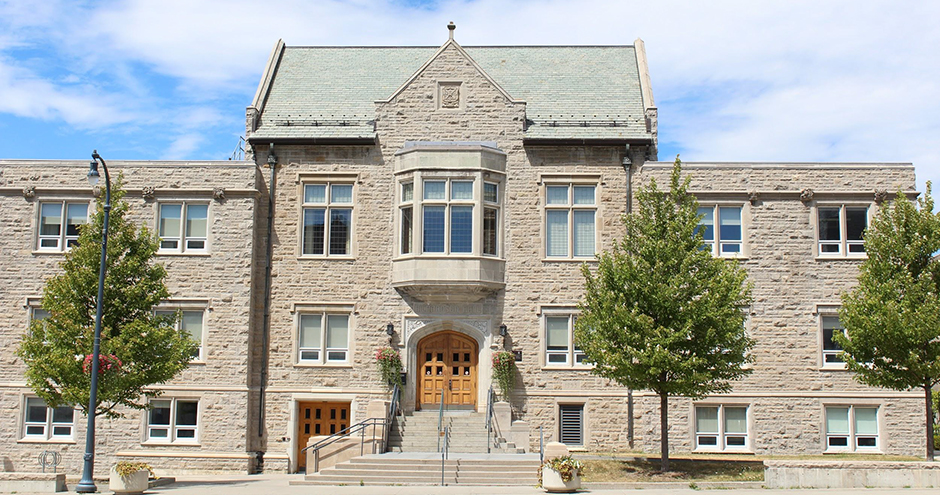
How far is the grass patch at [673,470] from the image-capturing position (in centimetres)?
2064

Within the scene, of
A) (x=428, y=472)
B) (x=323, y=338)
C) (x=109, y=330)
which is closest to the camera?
(x=428, y=472)

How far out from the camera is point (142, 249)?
71.9ft

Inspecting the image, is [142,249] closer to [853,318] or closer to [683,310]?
[683,310]

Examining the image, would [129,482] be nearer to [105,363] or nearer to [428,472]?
[105,363]

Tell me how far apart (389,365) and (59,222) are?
10.5 metres

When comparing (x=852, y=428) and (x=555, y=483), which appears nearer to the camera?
(x=555, y=483)

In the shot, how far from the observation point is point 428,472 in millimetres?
20547

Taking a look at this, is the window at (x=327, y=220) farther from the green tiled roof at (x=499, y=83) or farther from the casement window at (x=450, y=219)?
the casement window at (x=450, y=219)

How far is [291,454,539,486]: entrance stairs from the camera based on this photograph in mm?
20312

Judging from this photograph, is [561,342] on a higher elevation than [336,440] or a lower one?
higher

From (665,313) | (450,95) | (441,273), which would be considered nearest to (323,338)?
(441,273)

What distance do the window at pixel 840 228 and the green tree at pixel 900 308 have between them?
114 inches

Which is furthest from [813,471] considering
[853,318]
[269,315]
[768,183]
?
[269,315]

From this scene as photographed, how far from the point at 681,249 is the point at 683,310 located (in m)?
1.51
